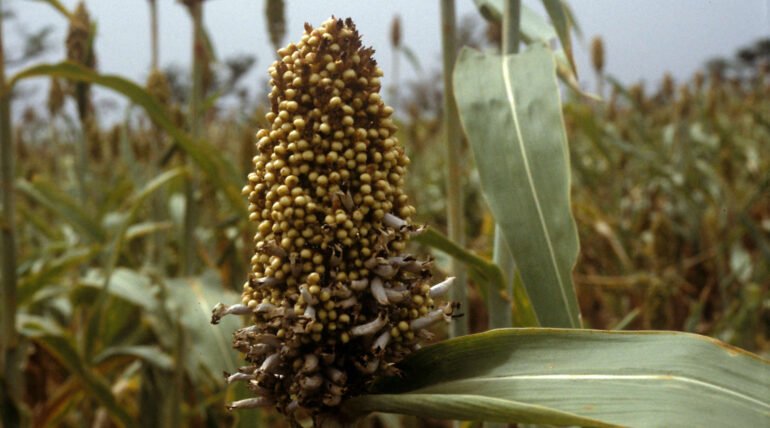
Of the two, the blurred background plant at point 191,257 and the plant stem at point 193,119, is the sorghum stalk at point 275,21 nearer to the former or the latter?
the blurred background plant at point 191,257

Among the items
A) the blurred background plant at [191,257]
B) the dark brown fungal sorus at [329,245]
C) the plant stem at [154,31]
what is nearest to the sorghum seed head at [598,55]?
the blurred background plant at [191,257]

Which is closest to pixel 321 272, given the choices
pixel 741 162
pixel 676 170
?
pixel 676 170

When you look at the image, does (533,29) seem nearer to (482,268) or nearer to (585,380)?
(482,268)

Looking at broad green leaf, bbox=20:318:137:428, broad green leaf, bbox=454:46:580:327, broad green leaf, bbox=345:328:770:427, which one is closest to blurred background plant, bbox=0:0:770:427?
broad green leaf, bbox=20:318:137:428

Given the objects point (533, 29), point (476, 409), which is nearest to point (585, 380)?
point (476, 409)

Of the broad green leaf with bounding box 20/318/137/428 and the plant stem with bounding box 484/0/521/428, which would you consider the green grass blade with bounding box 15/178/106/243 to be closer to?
the broad green leaf with bounding box 20/318/137/428

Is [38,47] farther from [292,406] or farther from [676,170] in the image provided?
[292,406]
